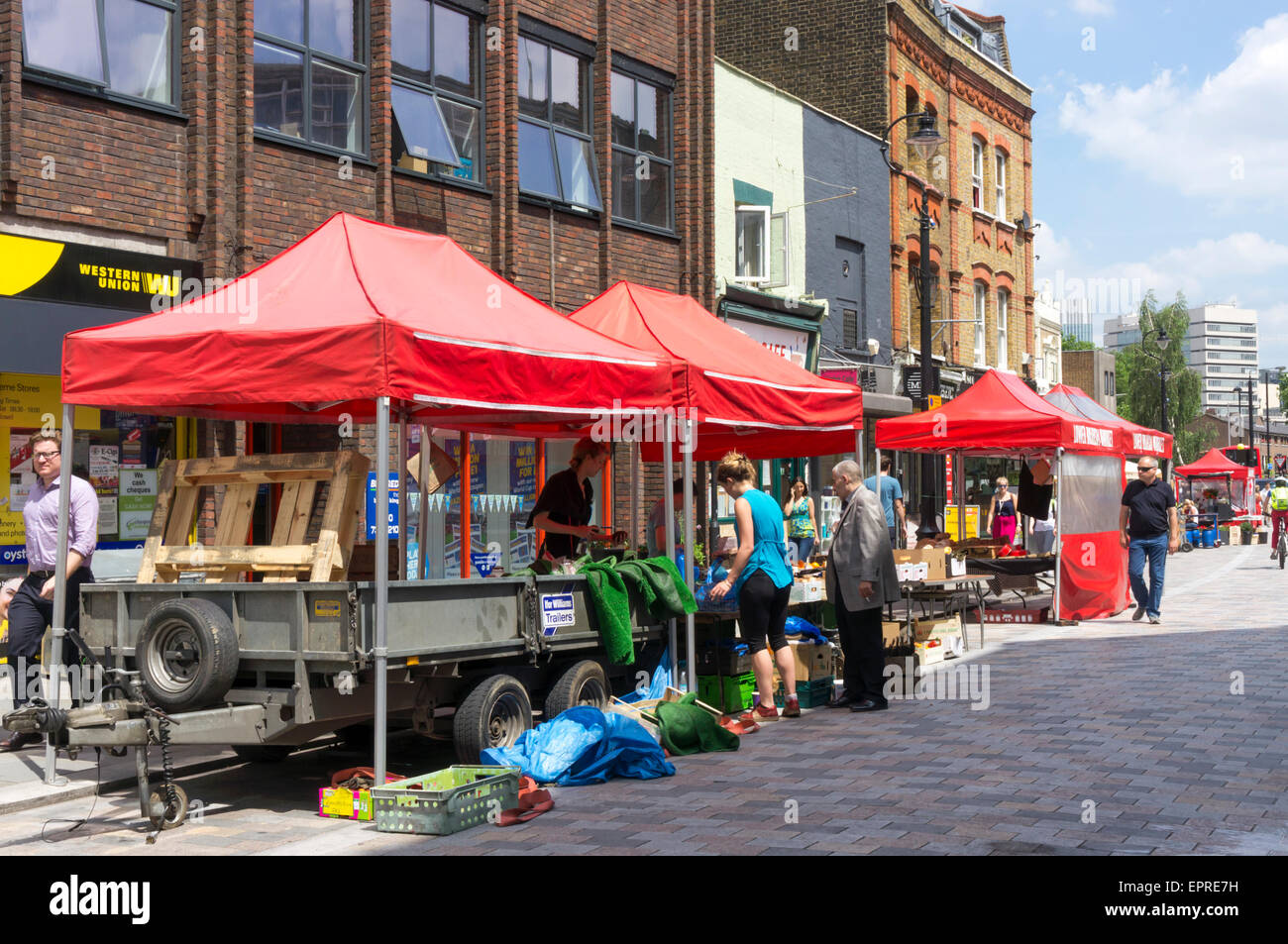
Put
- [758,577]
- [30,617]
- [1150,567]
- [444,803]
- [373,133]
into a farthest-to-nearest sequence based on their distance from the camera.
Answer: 1. [1150,567]
2. [373,133]
3. [758,577]
4. [30,617]
5. [444,803]

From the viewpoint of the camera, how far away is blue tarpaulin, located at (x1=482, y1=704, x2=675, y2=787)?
8.07m

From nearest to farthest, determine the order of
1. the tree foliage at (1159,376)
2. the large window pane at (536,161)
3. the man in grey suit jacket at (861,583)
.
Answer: the man in grey suit jacket at (861,583)
the large window pane at (536,161)
the tree foliage at (1159,376)

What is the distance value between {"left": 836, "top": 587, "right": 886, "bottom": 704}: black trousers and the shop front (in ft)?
21.7

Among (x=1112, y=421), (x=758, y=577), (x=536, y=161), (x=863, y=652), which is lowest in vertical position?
(x=863, y=652)

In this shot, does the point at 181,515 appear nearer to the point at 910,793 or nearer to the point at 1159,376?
the point at 910,793

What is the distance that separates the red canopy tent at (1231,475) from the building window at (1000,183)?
13.8 m

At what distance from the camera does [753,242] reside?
24859mm

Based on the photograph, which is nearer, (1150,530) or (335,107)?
(335,107)

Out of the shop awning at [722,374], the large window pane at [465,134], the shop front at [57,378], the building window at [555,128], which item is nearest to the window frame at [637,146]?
the building window at [555,128]

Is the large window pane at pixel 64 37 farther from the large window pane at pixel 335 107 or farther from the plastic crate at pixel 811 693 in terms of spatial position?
the plastic crate at pixel 811 693

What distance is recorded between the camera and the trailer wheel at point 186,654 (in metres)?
7.31

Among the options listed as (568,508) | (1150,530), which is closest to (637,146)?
(1150,530)

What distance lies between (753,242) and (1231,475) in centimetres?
3237
